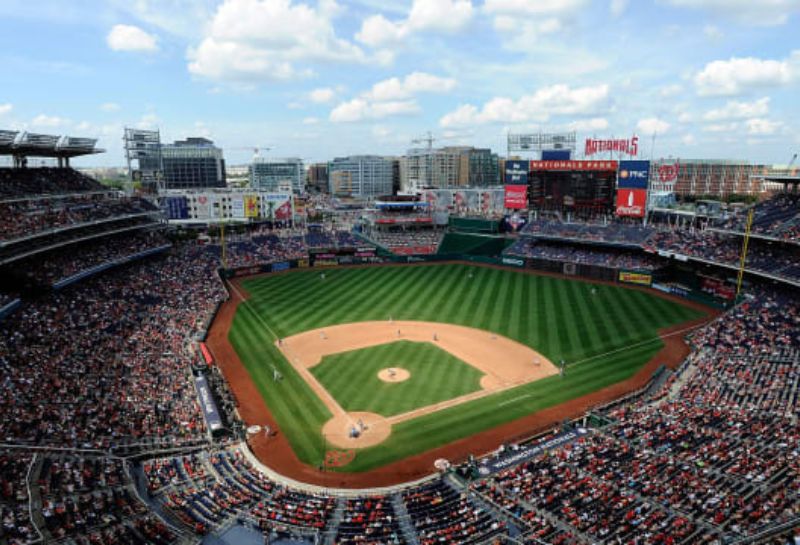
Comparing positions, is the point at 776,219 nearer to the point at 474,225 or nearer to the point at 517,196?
the point at 517,196

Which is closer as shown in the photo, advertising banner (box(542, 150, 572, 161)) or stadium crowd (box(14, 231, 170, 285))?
stadium crowd (box(14, 231, 170, 285))

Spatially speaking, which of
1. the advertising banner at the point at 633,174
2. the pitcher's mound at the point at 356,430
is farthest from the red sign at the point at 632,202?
the pitcher's mound at the point at 356,430

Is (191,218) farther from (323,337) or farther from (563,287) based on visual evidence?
(563,287)

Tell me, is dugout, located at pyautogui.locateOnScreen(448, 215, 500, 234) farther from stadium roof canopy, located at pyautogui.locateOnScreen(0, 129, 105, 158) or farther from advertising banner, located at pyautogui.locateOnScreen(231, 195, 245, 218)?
stadium roof canopy, located at pyautogui.locateOnScreen(0, 129, 105, 158)

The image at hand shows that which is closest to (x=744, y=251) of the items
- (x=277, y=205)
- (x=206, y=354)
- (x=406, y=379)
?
(x=406, y=379)

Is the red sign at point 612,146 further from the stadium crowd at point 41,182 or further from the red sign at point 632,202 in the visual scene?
the stadium crowd at point 41,182

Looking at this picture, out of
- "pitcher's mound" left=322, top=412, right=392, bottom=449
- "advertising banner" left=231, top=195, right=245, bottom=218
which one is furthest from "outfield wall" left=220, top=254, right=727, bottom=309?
"pitcher's mound" left=322, top=412, right=392, bottom=449
